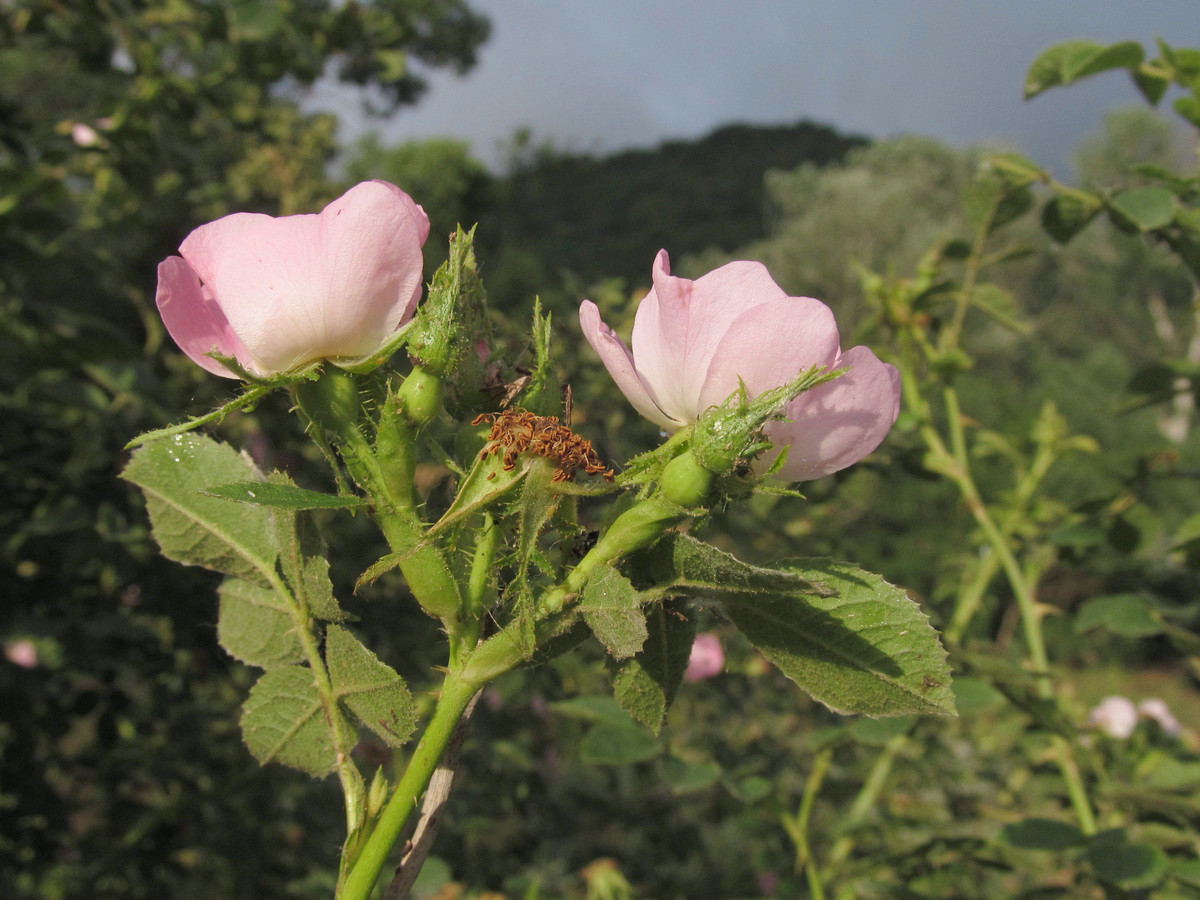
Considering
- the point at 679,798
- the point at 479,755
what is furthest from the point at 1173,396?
the point at 679,798

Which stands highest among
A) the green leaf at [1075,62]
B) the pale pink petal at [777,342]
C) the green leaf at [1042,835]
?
the green leaf at [1075,62]

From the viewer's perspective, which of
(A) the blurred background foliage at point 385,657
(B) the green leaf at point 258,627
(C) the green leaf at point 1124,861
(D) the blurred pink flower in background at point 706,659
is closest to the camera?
(B) the green leaf at point 258,627

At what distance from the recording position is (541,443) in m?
0.40

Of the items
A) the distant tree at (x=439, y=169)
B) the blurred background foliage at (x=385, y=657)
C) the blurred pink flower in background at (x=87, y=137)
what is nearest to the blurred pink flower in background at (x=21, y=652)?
the blurred background foliage at (x=385, y=657)

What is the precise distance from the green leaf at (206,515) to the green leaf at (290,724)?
0.06 metres

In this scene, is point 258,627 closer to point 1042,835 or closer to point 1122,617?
point 1042,835

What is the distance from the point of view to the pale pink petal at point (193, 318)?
413mm

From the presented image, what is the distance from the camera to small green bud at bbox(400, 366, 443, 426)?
1.34 ft

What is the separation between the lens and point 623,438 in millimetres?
1799

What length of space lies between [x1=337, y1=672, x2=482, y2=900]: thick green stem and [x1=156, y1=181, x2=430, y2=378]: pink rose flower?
0.59 feet

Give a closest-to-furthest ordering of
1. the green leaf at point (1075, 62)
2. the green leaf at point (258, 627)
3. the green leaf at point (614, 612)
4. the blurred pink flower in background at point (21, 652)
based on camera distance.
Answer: the green leaf at point (614, 612) < the green leaf at point (258, 627) < the green leaf at point (1075, 62) < the blurred pink flower in background at point (21, 652)

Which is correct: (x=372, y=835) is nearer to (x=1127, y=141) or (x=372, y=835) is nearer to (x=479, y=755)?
(x=479, y=755)

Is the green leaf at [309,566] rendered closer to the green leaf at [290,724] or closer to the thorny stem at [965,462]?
the green leaf at [290,724]

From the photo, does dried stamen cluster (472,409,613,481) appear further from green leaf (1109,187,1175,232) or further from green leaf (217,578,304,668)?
green leaf (1109,187,1175,232)
